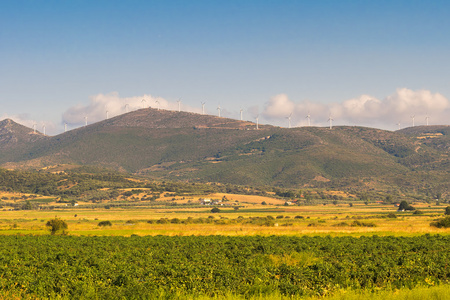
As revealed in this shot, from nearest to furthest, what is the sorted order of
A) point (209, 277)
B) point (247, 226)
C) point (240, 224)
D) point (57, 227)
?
point (209, 277), point (57, 227), point (247, 226), point (240, 224)

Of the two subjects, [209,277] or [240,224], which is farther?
[240,224]

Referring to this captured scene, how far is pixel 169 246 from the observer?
144 ft

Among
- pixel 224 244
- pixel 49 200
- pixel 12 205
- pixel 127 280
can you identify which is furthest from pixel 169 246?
pixel 49 200

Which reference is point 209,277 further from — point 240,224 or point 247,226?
point 240,224

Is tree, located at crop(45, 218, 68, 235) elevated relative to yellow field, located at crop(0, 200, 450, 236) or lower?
elevated

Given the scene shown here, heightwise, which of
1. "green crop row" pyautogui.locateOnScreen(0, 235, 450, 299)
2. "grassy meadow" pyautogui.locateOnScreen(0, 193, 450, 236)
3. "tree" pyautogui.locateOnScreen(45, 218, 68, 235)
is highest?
"green crop row" pyautogui.locateOnScreen(0, 235, 450, 299)

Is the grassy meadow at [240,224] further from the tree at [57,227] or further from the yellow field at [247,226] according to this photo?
the tree at [57,227]

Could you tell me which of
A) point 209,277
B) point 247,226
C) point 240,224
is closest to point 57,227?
point 247,226

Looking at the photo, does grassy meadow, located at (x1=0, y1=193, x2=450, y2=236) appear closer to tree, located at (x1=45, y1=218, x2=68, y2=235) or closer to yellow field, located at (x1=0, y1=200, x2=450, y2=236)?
yellow field, located at (x1=0, y1=200, x2=450, y2=236)

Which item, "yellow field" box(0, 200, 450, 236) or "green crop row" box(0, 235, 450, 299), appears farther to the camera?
"yellow field" box(0, 200, 450, 236)

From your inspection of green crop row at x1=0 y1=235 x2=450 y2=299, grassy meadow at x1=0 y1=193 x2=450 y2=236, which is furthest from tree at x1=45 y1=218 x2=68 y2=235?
green crop row at x1=0 y1=235 x2=450 y2=299

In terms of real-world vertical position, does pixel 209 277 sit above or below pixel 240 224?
above

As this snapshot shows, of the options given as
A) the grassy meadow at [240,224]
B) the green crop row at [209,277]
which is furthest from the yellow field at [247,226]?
the green crop row at [209,277]

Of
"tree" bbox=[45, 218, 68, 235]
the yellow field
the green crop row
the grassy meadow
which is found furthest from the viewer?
"tree" bbox=[45, 218, 68, 235]
